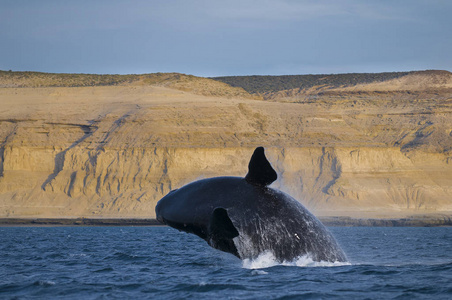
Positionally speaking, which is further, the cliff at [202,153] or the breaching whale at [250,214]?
the cliff at [202,153]

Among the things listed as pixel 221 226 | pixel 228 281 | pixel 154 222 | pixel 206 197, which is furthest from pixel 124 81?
pixel 221 226

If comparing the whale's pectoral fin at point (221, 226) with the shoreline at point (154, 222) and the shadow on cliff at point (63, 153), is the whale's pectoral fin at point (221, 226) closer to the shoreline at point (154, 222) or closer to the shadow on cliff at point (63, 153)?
the shoreline at point (154, 222)

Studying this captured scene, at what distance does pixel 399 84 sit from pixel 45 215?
63718 millimetres

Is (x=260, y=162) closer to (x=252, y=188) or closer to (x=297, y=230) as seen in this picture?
(x=252, y=188)

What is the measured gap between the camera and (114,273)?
1611 cm

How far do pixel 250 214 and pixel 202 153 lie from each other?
62774mm

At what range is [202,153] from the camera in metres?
73.7

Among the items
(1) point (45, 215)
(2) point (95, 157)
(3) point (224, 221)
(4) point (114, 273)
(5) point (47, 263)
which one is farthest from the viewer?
(2) point (95, 157)

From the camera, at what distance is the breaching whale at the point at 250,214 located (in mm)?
10766

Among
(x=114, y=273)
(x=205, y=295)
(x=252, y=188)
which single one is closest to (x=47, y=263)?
(x=114, y=273)

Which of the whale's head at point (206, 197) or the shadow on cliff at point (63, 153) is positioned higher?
the shadow on cliff at point (63, 153)

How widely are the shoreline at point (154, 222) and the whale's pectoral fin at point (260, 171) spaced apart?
5194 cm

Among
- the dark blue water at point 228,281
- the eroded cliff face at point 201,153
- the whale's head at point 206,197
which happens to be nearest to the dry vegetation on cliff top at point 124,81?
the eroded cliff face at point 201,153

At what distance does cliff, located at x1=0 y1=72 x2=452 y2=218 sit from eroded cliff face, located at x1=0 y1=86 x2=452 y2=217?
4.8 inches
